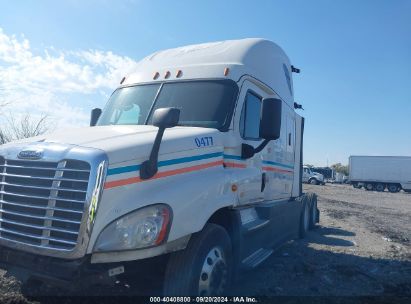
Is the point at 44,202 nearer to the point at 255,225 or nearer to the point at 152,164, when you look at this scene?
the point at 152,164

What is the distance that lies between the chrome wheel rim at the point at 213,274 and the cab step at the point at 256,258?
0.71m

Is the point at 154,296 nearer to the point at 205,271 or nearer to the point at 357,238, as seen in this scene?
the point at 205,271

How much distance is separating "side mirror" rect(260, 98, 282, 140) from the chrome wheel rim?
162cm

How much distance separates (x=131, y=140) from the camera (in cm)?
400

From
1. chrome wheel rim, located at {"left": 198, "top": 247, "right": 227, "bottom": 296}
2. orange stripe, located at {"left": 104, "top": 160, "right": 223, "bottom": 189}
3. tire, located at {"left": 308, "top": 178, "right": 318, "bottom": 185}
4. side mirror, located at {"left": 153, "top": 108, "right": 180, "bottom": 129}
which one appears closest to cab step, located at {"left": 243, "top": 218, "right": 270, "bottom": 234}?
chrome wheel rim, located at {"left": 198, "top": 247, "right": 227, "bottom": 296}

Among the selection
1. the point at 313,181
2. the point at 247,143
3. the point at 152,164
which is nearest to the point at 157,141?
the point at 152,164

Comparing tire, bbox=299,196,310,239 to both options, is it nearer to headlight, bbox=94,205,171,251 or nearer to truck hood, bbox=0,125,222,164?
truck hood, bbox=0,125,222,164

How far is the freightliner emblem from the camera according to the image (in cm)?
373

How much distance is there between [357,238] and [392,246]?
3.67ft

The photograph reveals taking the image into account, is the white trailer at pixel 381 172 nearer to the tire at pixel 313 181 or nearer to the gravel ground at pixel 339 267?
the tire at pixel 313 181

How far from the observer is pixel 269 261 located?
23.8 ft

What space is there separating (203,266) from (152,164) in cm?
127

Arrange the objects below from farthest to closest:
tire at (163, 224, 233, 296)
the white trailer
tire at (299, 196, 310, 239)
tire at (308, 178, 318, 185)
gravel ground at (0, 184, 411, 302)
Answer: tire at (308, 178, 318, 185)
the white trailer
tire at (299, 196, 310, 239)
gravel ground at (0, 184, 411, 302)
tire at (163, 224, 233, 296)

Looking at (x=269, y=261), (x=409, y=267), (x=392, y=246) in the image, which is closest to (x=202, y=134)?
(x=269, y=261)
